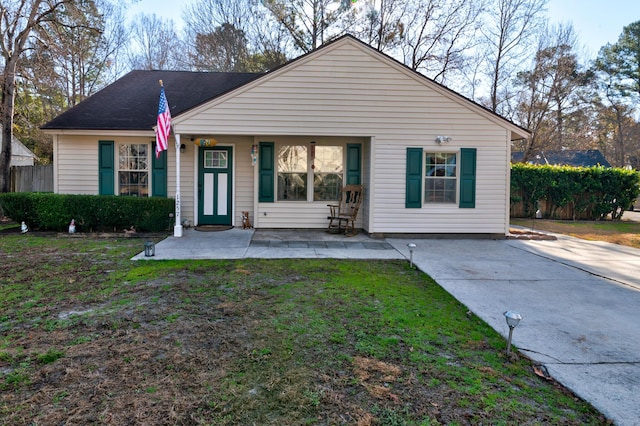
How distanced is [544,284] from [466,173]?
4.27m

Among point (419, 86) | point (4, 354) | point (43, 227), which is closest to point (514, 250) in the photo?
point (419, 86)

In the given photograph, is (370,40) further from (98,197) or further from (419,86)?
(98,197)

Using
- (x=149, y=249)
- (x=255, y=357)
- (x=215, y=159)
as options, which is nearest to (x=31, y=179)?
(x=215, y=159)

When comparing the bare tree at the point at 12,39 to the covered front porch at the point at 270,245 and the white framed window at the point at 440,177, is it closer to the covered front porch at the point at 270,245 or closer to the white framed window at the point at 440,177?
the covered front porch at the point at 270,245

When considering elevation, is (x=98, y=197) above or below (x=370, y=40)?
below

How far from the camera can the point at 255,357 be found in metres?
2.94

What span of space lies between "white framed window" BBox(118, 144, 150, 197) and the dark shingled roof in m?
0.63

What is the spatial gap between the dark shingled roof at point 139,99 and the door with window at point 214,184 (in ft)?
4.47

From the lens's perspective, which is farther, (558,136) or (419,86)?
(558,136)

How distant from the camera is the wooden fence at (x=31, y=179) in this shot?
13.7m

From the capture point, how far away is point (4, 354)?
2875mm

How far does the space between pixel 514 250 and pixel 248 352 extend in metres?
6.78

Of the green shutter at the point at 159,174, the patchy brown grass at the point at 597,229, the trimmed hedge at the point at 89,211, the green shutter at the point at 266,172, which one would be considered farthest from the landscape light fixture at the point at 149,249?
the patchy brown grass at the point at 597,229

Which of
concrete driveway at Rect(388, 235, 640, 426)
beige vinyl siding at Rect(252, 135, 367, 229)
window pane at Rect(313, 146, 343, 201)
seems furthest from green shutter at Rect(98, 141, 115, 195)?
concrete driveway at Rect(388, 235, 640, 426)
